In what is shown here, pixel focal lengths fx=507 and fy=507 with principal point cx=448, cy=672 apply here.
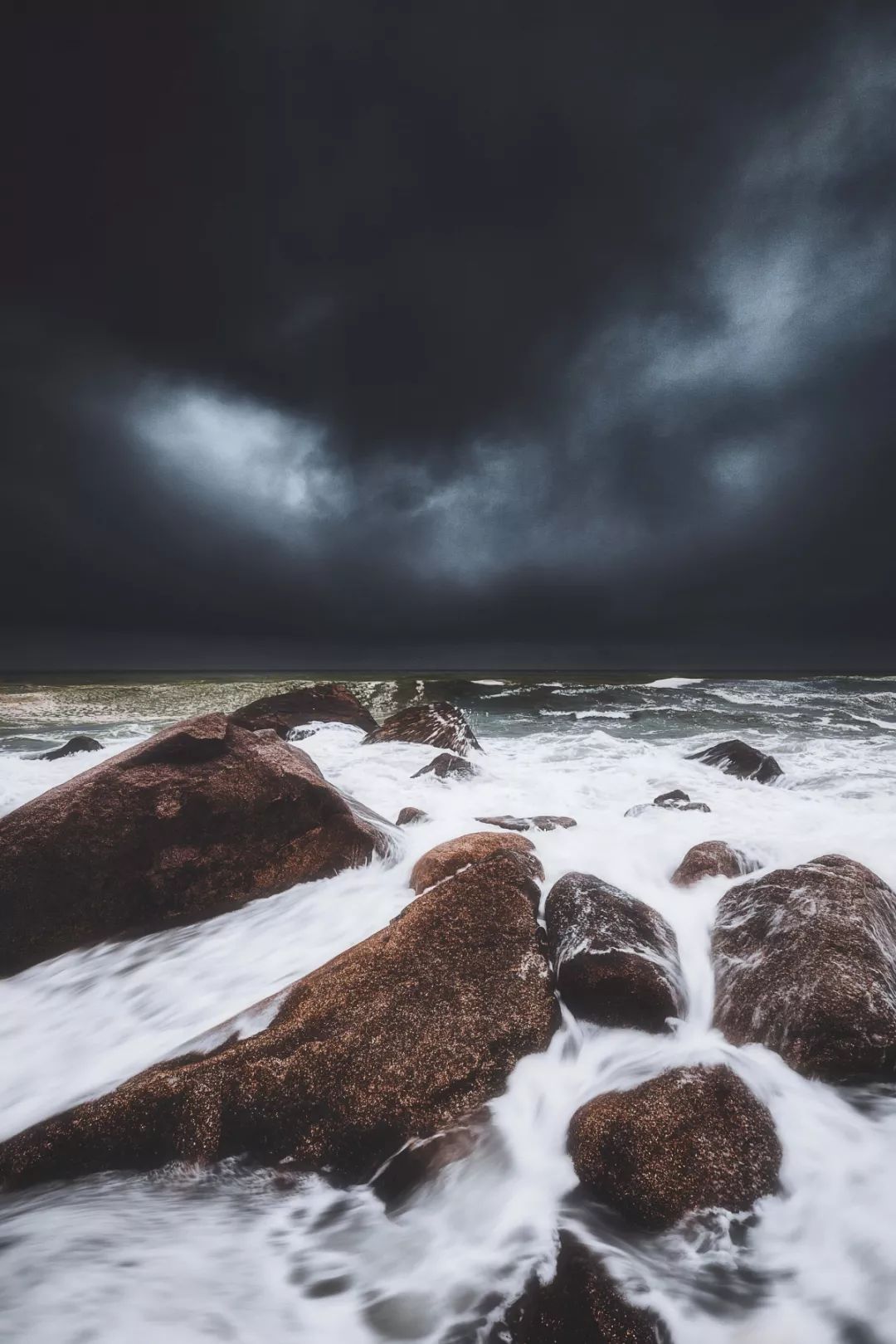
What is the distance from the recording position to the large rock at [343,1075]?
2.29 metres

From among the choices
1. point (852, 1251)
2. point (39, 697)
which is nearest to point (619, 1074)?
point (852, 1251)

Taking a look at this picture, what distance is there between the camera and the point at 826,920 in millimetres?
3086

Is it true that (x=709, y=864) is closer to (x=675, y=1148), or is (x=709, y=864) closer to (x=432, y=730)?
(x=675, y=1148)

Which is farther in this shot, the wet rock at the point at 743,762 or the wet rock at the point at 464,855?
the wet rock at the point at 743,762

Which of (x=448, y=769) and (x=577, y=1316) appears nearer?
(x=577, y=1316)

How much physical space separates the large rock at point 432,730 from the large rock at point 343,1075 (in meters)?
9.06

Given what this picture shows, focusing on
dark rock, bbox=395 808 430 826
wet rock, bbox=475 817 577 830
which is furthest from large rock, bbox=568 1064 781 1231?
dark rock, bbox=395 808 430 826

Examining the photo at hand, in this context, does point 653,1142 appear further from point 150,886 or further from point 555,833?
point 150,886

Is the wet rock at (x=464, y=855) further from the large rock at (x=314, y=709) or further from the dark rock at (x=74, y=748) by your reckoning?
the dark rock at (x=74, y=748)

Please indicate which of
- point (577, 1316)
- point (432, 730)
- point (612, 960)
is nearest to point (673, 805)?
point (612, 960)

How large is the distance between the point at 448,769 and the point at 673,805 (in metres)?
4.02

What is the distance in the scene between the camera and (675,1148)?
2012 millimetres

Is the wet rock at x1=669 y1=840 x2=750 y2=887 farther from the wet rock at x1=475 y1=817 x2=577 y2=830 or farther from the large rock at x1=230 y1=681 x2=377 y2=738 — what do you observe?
the large rock at x1=230 y1=681 x2=377 y2=738

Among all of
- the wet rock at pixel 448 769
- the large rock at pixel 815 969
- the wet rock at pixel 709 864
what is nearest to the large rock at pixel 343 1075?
the large rock at pixel 815 969
